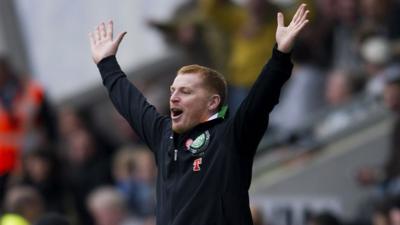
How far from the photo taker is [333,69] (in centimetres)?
1357

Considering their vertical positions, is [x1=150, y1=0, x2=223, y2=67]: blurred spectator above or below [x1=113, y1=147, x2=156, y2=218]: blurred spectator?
above

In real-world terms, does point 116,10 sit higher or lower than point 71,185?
higher

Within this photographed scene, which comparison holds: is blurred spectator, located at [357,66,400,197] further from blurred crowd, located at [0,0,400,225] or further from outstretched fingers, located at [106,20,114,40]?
outstretched fingers, located at [106,20,114,40]

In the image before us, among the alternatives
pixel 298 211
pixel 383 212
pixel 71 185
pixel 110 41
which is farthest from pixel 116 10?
pixel 110 41

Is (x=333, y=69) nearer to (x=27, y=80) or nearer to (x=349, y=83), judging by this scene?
(x=349, y=83)

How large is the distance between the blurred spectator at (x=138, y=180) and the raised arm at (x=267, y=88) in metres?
5.90

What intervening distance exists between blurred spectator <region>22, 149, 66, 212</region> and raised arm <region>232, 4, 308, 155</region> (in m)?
6.60

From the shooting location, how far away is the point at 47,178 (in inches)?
538

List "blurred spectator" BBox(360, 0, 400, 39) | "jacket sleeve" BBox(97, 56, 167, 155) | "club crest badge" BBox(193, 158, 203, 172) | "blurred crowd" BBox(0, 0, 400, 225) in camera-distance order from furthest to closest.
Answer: "blurred crowd" BBox(0, 0, 400, 225) < "blurred spectator" BBox(360, 0, 400, 39) < "jacket sleeve" BBox(97, 56, 167, 155) < "club crest badge" BBox(193, 158, 203, 172)

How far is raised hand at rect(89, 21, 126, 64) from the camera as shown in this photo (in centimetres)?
781

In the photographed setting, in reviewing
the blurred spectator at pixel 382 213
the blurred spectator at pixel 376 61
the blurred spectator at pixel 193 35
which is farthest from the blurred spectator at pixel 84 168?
the blurred spectator at pixel 382 213

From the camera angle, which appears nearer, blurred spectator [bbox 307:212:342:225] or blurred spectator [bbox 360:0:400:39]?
blurred spectator [bbox 307:212:342:225]

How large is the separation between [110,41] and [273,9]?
5.33 metres

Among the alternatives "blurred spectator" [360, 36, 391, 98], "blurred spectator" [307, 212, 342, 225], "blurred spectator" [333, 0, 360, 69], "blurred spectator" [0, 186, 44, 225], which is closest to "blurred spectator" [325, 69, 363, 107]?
"blurred spectator" [360, 36, 391, 98]
